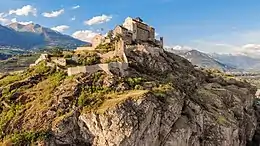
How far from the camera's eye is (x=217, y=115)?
94.8 metres

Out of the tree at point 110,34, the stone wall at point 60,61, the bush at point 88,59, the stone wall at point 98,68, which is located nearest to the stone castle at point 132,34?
the tree at point 110,34

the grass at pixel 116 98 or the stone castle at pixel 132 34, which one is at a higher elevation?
the stone castle at pixel 132 34

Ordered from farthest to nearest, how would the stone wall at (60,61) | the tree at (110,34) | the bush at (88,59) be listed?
the tree at (110,34) → the stone wall at (60,61) → the bush at (88,59)

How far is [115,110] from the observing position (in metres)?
73.3

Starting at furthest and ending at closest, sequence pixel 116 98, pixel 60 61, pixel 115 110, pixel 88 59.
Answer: pixel 60 61 → pixel 88 59 → pixel 116 98 → pixel 115 110

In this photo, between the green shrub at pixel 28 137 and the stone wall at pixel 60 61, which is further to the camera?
the stone wall at pixel 60 61

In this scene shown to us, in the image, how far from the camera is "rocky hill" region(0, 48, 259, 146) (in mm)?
74062

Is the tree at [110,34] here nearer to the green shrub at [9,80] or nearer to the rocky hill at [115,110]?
the rocky hill at [115,110]

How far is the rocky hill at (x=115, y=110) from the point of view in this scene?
74062 mm

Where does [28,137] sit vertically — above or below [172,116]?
below

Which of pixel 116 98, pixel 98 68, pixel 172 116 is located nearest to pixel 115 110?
pixel 116 98

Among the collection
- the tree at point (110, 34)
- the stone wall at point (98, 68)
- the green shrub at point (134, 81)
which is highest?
the tree at point (110, 34)

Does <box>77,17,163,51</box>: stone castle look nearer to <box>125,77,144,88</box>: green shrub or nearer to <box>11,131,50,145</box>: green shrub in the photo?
<box>125,77,144,88</box>: green shrub

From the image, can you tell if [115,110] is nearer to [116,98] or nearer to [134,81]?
[116,98]
